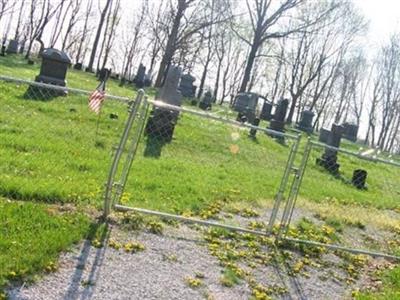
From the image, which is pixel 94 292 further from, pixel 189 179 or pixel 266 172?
pixel 266 172

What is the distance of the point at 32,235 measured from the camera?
16.2 feet

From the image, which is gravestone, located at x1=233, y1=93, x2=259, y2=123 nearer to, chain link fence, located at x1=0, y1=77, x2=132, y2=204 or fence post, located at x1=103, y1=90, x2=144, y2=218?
chain link fence, located at x1=0, y1=77, x2=132, y2=204

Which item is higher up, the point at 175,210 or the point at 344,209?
the point at 344,209

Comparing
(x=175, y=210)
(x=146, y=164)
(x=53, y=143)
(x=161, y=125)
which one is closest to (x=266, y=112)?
(x=161, y=125)

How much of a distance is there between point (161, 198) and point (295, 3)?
33.4 meters

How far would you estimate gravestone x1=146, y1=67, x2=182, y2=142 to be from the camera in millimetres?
13734

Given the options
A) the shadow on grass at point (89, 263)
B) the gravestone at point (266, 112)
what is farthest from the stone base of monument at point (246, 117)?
the shadow on grass at point (89, 263)

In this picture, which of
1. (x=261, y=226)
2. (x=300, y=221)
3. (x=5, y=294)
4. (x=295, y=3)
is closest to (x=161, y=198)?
(x=261, y=226)

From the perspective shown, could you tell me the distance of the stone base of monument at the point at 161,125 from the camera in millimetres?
13664

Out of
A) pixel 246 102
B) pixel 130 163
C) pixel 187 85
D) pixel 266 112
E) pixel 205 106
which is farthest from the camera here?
pixel 187 85

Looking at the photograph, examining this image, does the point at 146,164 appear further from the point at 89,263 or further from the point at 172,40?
the point at 172,40

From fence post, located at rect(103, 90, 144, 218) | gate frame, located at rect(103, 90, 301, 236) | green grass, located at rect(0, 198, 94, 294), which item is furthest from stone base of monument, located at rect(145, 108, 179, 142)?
green grass, located at rect(0, 198, 94, 294)

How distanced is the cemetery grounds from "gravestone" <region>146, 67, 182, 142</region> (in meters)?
0.48

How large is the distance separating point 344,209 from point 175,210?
193 inches
